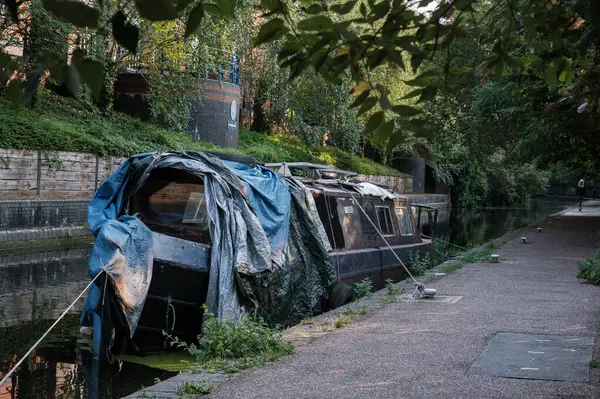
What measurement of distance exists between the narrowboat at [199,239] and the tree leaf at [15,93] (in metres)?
6.11

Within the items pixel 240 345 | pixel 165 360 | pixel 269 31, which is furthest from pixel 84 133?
pixel 269 31

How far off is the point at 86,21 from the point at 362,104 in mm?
1579

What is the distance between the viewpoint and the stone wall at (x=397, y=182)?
4781 centimetres

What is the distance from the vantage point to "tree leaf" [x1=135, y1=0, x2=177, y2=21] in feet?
11.1

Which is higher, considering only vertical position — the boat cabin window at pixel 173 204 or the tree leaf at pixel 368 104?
the tree leaf at pixel 368 104

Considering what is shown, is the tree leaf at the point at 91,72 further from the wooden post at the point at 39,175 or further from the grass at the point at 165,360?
the wooden post at the point at 39,175

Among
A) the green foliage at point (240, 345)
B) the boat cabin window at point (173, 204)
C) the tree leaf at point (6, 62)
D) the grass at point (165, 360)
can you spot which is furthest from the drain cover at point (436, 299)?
the tree leaf at point (6, 62)

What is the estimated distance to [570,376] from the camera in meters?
7.28

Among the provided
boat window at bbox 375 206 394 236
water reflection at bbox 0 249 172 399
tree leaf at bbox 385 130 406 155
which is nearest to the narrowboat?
boat window at bbox 375 206 394 236

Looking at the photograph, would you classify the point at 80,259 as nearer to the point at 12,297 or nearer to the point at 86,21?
the point at 12,297

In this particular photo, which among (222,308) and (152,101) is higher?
(152,101)

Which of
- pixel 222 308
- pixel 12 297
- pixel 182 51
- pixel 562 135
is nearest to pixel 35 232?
pixel 12 297

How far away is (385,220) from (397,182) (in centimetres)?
3512

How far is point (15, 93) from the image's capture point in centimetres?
358
